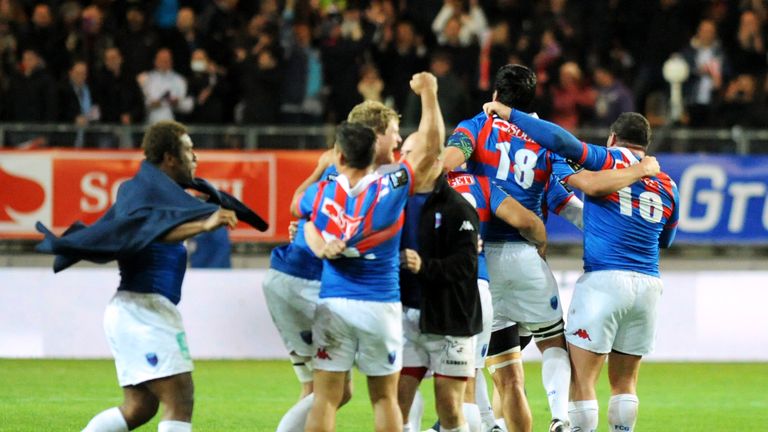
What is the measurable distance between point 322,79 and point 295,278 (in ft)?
35.2

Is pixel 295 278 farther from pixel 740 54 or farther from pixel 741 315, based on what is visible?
pixel 740 54

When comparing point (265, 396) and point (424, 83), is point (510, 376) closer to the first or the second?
point (424, 83)

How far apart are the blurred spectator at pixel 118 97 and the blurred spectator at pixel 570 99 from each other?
5455 mm

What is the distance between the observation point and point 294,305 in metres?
8.39

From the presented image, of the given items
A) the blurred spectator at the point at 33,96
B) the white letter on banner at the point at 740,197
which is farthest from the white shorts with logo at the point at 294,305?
the white letter on banner at the point at 740,197

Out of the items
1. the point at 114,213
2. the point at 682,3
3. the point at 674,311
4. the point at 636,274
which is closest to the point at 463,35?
the point at 682,3

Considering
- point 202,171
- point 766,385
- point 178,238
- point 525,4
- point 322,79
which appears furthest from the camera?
point 525,4

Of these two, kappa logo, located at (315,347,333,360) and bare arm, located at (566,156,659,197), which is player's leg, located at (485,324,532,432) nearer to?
bare arm, located at (566,156,659,197)

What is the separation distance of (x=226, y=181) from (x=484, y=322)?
31.0ft

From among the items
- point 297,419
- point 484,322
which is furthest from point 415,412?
point 297,419

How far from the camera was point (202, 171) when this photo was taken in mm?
17250

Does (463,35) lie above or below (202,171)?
above

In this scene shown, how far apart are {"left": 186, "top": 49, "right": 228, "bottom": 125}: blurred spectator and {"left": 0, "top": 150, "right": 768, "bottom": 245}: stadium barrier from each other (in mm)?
1183

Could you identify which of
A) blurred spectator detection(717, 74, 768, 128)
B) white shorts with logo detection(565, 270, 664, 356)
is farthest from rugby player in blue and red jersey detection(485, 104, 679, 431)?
blurred spectator detection(717, 74, 768, 128)
